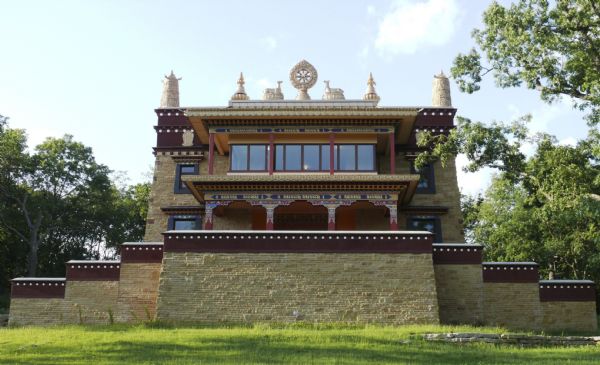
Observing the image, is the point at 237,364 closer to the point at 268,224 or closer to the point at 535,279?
the point at 268,224

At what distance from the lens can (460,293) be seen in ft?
77.7

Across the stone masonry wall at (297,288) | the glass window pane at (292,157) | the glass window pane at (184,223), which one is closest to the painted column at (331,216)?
the glass window pane at (292,157)

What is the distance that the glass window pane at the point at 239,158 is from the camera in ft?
92.9

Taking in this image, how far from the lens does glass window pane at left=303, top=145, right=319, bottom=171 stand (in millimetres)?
28266

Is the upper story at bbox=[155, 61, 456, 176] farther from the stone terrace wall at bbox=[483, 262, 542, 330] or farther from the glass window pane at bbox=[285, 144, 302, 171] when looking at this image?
the stone terrace wall at bbox=[483, 262, 542, 330]

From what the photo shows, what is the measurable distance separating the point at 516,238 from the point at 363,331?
2143 cm

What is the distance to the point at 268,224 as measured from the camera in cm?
2584

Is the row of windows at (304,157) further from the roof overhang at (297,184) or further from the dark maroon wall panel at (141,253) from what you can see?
the dark maroon wall panel at (141,253)

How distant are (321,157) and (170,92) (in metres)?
9.10

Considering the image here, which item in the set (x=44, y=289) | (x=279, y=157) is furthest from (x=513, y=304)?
(x=44, y=289)

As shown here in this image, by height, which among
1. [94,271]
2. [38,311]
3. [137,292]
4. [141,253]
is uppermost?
Answer: [141,253]

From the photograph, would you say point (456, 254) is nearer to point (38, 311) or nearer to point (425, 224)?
point (425, 224)

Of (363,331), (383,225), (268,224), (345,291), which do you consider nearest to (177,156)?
(268,224)

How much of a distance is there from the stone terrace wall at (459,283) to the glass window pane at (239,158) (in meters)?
9.17
